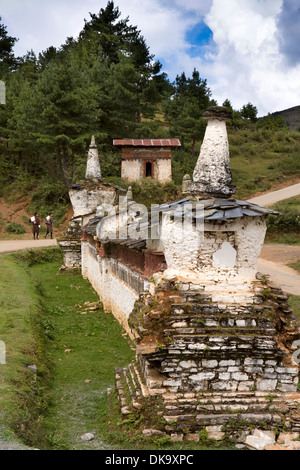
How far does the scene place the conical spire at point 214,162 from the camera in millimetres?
7234

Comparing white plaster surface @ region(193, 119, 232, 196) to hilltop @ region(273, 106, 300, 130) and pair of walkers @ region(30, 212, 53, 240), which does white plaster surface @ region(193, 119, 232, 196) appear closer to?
pair of walkers @ region(30, 212, 53, 240)

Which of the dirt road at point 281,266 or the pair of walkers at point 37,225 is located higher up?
the pair of walkers at point 37,225

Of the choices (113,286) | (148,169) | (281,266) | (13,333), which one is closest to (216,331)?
(13,333)

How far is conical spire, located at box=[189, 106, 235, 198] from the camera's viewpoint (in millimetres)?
7234

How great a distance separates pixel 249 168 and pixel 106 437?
4106 cm

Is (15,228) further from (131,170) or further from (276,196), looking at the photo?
(276,196)

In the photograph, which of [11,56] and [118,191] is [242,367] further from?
[11,56]

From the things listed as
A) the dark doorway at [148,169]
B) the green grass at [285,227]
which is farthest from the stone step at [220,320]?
the dark doorway at [148,169]

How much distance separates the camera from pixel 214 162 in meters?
7.28

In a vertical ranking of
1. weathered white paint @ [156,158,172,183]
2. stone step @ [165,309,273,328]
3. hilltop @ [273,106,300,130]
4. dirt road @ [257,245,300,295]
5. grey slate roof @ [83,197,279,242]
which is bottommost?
dirt road @ [257,245,300,295]

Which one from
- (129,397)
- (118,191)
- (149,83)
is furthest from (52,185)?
(129,397)

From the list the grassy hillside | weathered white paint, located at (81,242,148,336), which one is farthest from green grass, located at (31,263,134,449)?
the grassy hillside

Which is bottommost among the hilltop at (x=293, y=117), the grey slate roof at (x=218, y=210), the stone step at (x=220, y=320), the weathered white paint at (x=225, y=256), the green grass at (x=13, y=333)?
the green grass at (x=13, y=333)

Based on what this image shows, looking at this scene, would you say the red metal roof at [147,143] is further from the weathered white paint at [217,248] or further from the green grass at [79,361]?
the weathered white paint at [217,248]
